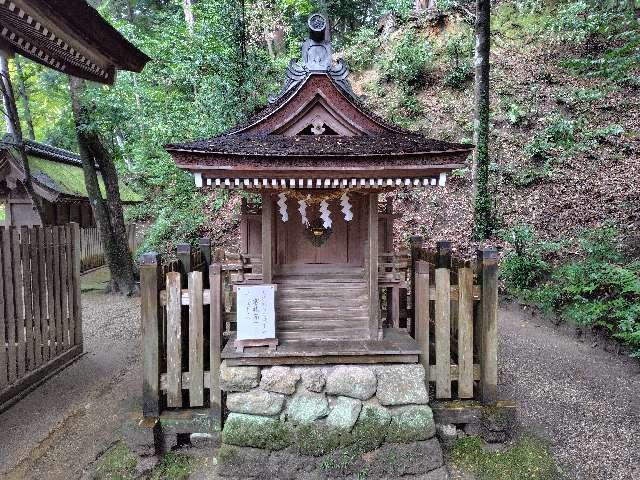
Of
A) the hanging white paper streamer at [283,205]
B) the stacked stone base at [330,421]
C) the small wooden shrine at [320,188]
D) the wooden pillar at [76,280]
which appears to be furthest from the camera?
the wooden pillar at [76,280]

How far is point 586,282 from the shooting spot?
7270 millimetres

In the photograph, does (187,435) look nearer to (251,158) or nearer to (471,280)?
(251,158)

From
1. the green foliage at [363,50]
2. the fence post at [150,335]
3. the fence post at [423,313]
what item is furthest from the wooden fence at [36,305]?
the green foliage at [363,50]

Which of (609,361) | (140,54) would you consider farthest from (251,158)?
(609,361)

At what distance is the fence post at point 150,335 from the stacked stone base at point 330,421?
0.73 m

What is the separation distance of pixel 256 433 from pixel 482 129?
9.00 meters

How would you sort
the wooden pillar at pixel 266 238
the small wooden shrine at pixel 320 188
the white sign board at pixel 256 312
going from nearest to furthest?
the small wooden shrine at pixel 320 188, the white sign board at pixel 256 312, the wooden pillar at pixel 266 238

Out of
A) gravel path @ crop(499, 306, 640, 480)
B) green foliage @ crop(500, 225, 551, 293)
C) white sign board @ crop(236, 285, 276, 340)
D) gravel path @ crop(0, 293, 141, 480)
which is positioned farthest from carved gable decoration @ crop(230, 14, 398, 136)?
green foliage @ crop(500, 225, 551, 293)

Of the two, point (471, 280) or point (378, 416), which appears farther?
point (471, 280)

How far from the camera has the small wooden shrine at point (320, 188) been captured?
4.02 m

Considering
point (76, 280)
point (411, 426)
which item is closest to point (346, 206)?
point (411, 426)

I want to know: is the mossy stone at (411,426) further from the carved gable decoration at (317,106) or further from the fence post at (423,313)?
the carved gable decoration at (317,106)

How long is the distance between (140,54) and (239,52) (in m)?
5.63

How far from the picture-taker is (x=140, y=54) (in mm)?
5199
